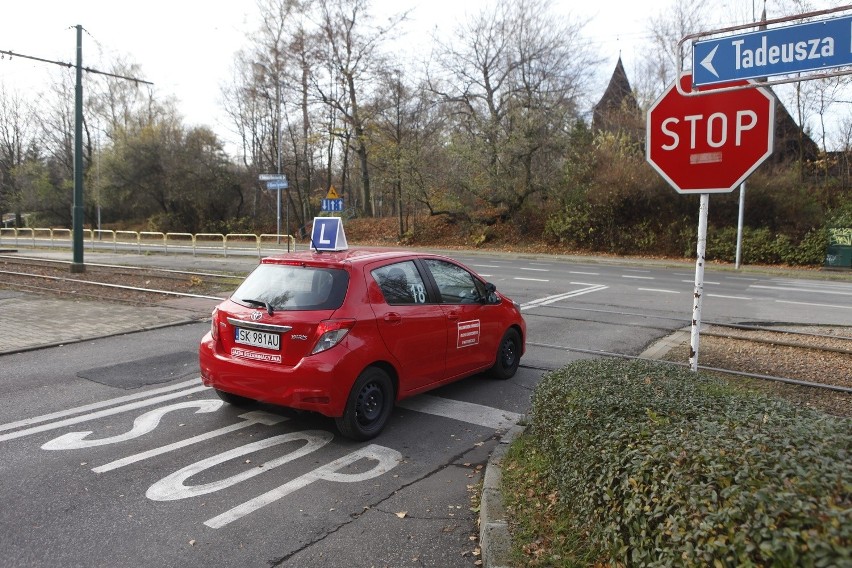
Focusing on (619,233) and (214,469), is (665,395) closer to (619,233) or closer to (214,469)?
(214,469)

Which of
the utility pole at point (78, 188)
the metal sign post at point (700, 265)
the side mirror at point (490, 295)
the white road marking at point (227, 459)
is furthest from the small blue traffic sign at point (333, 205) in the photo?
the metal sign post at point (700, 265)

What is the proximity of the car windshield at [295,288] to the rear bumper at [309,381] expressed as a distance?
1.52ft

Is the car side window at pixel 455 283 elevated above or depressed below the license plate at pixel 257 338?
above

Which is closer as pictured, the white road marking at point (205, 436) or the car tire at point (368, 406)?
the white road marking at point (205, 436)

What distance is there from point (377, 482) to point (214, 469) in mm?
1203

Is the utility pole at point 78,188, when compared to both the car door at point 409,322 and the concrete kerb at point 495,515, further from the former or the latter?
the concrete kerb at point 495,515

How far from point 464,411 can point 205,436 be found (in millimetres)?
2370

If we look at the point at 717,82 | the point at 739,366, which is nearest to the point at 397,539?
the point at 717,82

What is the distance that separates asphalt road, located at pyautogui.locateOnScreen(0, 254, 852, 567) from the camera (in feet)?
11.3

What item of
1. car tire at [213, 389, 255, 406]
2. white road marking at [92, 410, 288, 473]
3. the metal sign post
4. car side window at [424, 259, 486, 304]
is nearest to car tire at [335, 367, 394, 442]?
white road marking at [92, 410, 288, 473]

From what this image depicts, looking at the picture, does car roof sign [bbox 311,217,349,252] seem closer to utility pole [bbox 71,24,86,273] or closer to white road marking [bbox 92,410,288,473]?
white road marking [bbox 92,410,288,473]

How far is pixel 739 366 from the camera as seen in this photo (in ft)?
25.1

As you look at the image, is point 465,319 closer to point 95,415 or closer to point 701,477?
point 95,415

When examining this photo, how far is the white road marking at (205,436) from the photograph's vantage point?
4.54 m
